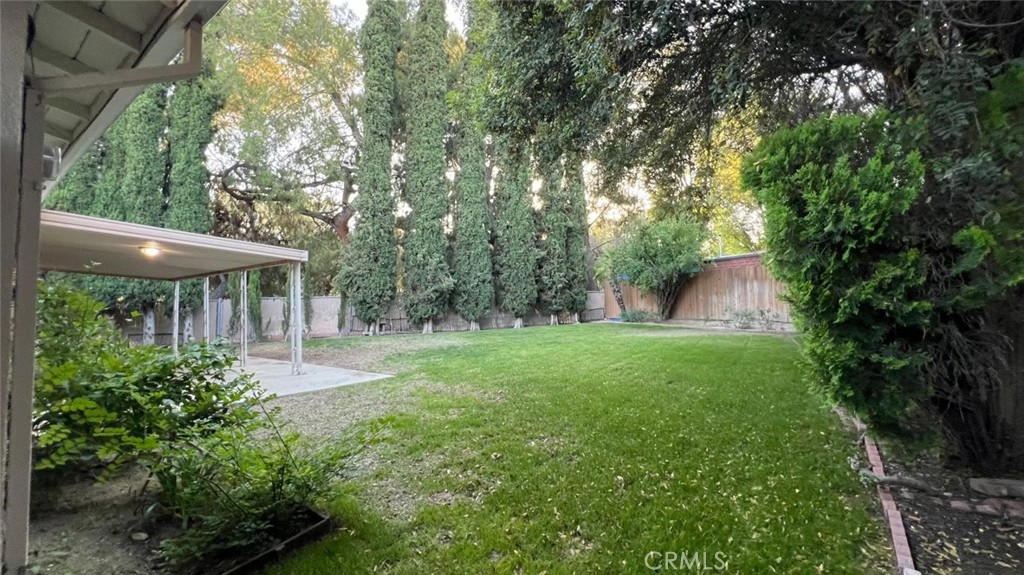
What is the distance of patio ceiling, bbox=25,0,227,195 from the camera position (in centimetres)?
175

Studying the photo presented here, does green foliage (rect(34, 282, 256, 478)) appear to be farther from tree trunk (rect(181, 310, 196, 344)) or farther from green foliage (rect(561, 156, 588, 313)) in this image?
green foliage (rect(561, 156, 588, 313))

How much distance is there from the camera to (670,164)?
4574 millimetres

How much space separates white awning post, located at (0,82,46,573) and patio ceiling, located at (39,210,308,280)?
1.78m

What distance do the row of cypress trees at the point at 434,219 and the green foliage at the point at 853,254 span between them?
9943mm

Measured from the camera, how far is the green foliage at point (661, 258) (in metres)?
12.5

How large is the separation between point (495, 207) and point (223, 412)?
1437 centimetres

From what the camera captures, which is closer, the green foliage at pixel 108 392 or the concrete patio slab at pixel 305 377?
the green foliage at pixel 108 392

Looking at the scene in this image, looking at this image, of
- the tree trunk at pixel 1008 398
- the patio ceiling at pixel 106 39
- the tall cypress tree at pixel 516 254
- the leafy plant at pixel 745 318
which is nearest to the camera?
the patio ceiling at pixel 106 39

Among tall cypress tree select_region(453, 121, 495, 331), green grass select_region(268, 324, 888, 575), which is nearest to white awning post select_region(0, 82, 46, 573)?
green grass select_region(268, 324, 888, 575)

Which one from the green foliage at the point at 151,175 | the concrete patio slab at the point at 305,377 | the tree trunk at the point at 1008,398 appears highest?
the green foliage at the point at 151,175

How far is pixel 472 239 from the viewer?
568 inches

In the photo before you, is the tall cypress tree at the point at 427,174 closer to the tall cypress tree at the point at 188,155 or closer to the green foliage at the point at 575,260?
the green foliage at the point at 575,260

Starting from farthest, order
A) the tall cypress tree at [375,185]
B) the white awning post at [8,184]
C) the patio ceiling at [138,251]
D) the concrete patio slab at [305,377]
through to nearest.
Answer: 1. the tall cypress tree at [375,185]
2. the concrete patio slab at [305,377]
3. the patio ceiling at [138,251]
4. the white awning post at [8,184]

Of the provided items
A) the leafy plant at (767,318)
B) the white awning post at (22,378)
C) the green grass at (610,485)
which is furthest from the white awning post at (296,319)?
the leafy plant at (767,318)
